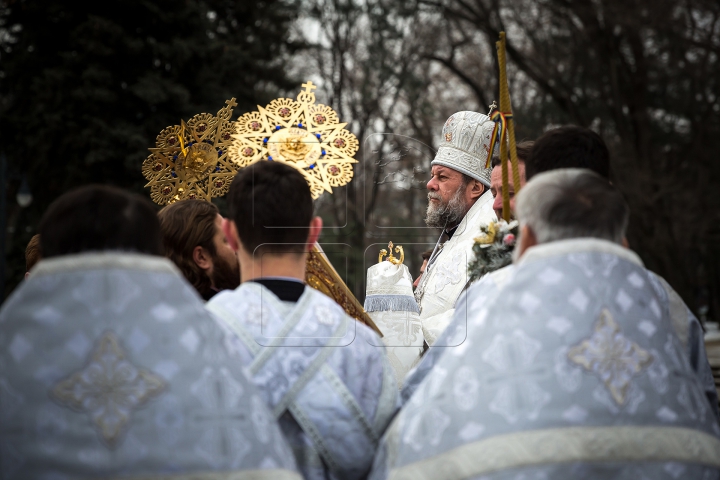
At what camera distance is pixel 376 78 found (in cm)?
1833

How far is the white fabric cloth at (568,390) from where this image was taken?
7.94 ft

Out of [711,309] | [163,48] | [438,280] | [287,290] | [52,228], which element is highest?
[163,48]

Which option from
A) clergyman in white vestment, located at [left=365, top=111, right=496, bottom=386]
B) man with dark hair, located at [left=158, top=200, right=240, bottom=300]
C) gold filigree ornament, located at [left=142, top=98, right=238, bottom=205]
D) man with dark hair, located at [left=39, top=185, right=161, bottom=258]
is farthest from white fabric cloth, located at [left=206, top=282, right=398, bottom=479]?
gold filigree ornament, located at [left=142, top=98, right=238, bottom=205]

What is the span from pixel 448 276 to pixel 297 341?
2.08 m

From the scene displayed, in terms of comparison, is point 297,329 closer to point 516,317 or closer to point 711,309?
point 516,317

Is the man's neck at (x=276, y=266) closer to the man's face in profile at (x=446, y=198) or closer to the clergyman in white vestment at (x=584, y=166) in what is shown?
the clergyman in white vestment at (x=584, y=166)

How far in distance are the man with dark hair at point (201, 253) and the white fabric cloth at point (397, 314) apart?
808 millimetres

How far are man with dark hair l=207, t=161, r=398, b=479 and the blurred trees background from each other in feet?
26.2

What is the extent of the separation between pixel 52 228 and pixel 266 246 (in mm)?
708

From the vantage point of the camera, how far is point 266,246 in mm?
2830

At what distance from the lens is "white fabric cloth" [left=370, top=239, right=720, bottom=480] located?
2.42m

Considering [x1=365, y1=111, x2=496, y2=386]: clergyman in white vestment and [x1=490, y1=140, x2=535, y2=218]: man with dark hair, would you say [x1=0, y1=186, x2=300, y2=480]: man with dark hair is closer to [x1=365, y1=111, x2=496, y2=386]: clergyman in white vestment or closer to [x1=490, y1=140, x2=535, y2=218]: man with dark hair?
[x1=365, y1=111, x2=496, y2=386]: clergyman in white vestment

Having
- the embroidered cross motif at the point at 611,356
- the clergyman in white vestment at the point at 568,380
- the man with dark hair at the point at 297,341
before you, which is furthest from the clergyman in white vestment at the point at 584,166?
the embroidered cross motif at the point at 611,356

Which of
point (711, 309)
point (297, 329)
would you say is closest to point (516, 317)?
point (297, 329)
